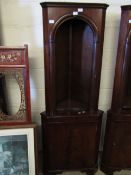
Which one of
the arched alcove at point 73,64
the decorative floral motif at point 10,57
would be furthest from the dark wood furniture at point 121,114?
the decorative floral motif at point 10,57

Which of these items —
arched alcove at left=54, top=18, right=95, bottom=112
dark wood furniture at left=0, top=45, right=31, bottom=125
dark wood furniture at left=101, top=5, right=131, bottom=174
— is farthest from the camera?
arched alcove at left=54, top=18, right=95, bottom=112

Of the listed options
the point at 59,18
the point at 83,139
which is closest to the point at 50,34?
the point at 59,18

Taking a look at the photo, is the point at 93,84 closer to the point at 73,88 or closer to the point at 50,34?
the point at 73,88

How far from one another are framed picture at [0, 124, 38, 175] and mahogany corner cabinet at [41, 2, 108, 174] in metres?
0.16

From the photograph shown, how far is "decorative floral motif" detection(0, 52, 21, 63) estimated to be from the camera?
1380mm

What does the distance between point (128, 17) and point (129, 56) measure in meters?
0.31

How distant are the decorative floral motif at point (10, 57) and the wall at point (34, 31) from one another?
409 mm

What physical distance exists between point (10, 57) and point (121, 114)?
1098 mm

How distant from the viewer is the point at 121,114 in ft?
5.57

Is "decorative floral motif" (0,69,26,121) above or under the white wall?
under

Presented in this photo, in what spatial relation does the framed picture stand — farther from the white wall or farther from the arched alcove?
the white wall

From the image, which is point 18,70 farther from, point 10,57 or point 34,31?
point 34,31

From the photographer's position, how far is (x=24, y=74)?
1432 millimetres

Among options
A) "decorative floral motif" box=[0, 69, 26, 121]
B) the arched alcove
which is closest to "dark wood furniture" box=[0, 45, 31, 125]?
"decorative floral motif" box=[0, 69, 26, 121]
